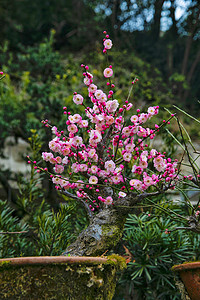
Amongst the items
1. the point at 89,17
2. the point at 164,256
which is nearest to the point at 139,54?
the point at 89,17

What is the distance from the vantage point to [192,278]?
59.0 inches

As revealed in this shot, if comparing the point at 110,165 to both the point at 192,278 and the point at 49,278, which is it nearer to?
the point at 49,278

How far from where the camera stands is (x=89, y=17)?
6156 millimetres

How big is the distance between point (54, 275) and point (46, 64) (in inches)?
166

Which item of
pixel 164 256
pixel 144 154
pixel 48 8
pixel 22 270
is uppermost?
pixel 48 8

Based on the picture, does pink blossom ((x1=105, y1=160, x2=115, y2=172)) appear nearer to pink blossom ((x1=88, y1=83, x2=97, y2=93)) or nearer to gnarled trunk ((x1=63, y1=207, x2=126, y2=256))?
gnarled trunk ((x1=63, y1=207, x2=126, y2=256))

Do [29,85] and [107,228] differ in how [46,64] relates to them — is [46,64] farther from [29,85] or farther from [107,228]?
[107,228]

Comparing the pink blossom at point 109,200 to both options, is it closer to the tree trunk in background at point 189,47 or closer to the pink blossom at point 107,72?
the pink blossom at point 107,72

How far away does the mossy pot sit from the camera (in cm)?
111

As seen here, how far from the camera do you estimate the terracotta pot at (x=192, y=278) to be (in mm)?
1475

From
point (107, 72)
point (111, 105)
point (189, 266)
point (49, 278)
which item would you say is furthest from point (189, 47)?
point (49, 278)

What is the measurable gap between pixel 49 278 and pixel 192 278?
2.58 feet

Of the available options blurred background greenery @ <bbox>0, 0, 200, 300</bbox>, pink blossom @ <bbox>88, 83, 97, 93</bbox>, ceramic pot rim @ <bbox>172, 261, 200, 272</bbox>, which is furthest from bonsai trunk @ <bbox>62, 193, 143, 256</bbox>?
blurred background greenery @ <bbox>0, 0, 200, 300</bbox>

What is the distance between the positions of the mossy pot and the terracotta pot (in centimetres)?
55
